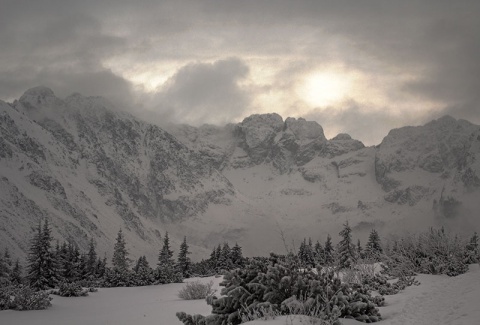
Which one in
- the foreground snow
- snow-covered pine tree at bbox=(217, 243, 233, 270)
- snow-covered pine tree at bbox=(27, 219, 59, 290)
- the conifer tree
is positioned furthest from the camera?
snow-covered pine tree at bbox=(217, 243, 233, 270)

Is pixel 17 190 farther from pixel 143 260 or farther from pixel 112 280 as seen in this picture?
pixel 112 280

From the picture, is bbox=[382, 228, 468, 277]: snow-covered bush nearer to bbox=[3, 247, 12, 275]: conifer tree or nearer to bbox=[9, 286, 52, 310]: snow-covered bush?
bbox=[9, 286, 52, 310]: snow-covered bush

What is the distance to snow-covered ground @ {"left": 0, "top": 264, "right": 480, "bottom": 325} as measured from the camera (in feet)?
35.2

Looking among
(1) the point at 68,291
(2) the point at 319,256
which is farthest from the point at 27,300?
(2) the point at 319,256

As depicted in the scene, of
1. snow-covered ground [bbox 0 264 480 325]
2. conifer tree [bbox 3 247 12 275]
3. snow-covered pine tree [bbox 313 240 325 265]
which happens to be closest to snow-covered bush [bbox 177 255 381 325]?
snow-covered ground [bbox 0 264 480 325]

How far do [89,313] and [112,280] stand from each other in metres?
22.9

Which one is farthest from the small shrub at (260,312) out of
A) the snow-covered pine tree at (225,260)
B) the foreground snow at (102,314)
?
the snow-covered pine tree at (225,260)

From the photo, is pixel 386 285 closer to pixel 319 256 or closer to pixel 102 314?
pixel 319 256

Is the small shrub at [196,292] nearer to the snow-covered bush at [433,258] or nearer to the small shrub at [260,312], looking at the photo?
the snow-covered bush at [433,258]

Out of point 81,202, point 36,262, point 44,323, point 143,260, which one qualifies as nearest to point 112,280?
point 36,262

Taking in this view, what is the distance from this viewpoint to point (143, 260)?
63844mm

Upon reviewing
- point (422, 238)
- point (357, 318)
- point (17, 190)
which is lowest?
point (357, 318)

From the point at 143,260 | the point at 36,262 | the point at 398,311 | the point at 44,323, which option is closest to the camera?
the point at 398,311

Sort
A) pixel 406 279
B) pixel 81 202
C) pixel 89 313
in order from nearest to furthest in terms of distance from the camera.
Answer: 1. pixel 406 279
2. pixel 89 313
3. pixel 81 202
